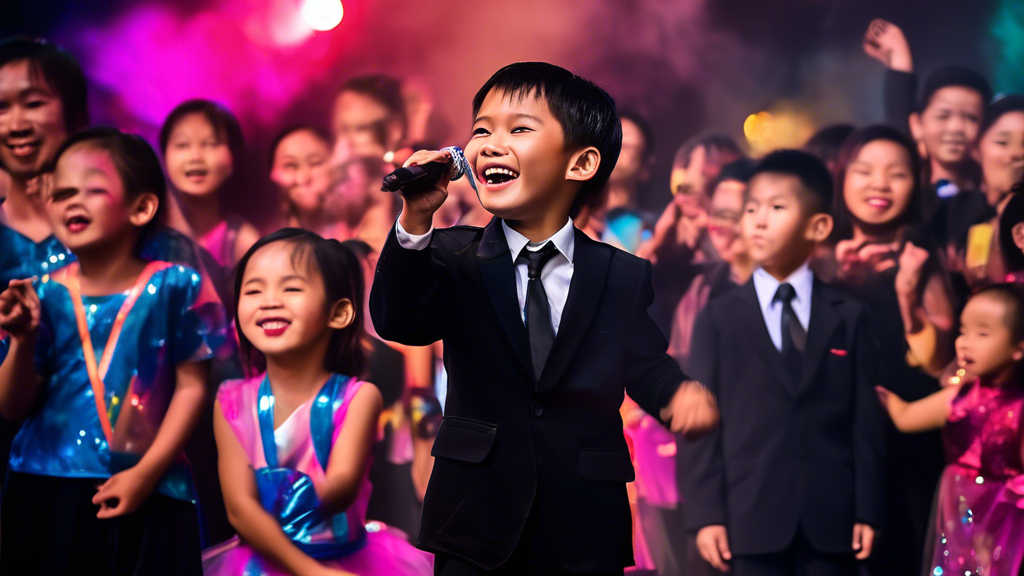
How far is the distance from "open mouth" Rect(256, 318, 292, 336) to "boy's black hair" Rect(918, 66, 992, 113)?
1902mm

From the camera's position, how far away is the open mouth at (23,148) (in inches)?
96.5

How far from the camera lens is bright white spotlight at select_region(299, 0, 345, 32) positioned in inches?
99.3

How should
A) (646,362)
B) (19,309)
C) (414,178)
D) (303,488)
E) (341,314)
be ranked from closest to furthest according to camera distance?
(414,178), (646,362), (19,309), (303,488), (341,314)

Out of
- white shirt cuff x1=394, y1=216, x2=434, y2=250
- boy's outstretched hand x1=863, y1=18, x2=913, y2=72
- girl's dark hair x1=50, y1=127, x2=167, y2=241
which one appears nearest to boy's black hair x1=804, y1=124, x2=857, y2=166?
boy's outstretched hand x1=863, y1=18, x2=913, y2=72

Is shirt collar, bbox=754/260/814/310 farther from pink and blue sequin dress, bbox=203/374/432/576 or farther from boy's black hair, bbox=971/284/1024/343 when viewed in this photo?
pink and blue sequin dress, bbox=203/374/432/576

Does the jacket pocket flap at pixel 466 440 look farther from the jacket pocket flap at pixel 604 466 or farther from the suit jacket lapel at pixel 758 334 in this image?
the suit jacket lapel at pixel 758 334

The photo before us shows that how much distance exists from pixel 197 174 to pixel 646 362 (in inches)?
61.7

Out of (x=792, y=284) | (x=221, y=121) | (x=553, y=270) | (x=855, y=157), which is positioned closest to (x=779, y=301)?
(x=792, y=284)

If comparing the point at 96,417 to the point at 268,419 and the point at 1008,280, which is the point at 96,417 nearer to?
the point at 268,419

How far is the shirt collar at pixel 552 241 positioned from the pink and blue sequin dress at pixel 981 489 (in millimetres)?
1507

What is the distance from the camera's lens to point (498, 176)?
1.43 m

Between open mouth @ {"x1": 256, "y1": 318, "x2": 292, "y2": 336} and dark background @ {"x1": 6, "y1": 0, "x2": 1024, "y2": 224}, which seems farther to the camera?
dark background @ {"x1": 6, "y1": 0, "x2": 1024, "y2": 224}

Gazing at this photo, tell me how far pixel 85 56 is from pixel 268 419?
47.4 inches

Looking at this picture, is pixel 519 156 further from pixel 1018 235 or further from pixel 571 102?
pixel 1018 235
